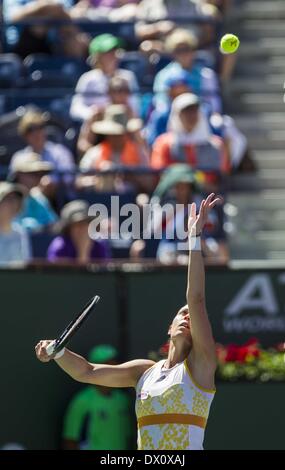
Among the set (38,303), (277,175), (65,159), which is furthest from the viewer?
(277,175)

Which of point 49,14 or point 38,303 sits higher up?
point 49,14

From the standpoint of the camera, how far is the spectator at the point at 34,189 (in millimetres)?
10523

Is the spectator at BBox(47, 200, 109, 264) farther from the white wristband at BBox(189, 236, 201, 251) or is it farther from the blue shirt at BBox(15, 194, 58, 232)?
the white wristband at BBox(189, 236, 201, 251)

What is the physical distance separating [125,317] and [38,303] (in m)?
0.70

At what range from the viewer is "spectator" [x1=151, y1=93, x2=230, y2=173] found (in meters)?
10.9

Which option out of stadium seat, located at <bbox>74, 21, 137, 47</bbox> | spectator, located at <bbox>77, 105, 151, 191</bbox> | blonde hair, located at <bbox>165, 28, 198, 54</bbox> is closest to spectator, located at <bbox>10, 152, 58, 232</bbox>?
spectator, located at <bbox>77, 105, 151, 191</bbox>

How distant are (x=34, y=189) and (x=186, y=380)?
4734 millimetres

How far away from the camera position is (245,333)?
33.0ft

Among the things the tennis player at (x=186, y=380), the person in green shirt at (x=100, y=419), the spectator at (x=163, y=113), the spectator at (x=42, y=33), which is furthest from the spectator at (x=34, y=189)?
the tennis player at (x=186, y=380)

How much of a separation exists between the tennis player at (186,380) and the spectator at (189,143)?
4620 mm

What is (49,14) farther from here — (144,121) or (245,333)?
(245,333)

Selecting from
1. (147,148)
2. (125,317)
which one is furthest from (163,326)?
(147,148)

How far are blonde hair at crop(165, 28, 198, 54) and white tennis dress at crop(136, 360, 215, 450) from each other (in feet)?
19.7

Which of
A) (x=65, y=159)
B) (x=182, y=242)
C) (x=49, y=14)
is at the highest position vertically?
(x=49, y=14)
